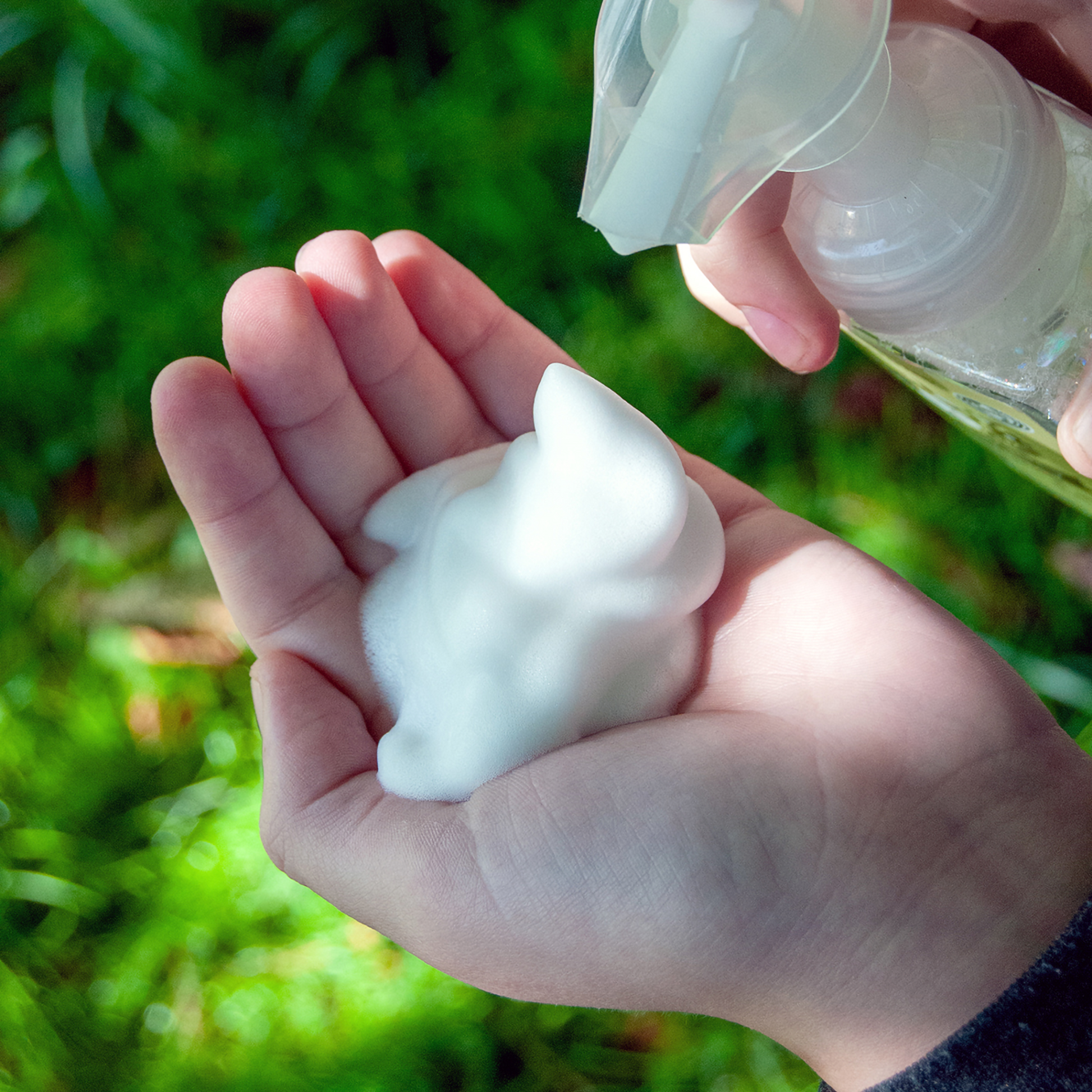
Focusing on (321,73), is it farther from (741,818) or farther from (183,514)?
(741,818)

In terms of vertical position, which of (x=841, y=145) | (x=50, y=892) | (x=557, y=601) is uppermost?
(x=841, y=145)

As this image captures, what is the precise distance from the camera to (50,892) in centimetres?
132

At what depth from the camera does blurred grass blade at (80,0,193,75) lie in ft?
5.03

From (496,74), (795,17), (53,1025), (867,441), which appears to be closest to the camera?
(795,17)

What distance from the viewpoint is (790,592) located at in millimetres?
928

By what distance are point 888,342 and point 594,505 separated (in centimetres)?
28

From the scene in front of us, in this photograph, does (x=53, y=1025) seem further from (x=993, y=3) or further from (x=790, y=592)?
(x=993, y=3)

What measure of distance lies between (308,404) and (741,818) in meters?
0.57

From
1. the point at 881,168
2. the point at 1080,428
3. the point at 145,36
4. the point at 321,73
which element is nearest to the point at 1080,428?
the point at 1080,428

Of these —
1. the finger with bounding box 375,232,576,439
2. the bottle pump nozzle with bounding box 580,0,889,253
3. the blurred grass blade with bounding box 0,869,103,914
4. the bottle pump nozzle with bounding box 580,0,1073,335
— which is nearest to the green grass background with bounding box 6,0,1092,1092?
the blurred grass blade with bounding box 0,869,103,914

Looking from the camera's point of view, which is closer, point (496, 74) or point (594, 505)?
point (594, 505)

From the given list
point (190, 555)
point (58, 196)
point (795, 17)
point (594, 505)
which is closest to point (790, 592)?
point (594, 505)

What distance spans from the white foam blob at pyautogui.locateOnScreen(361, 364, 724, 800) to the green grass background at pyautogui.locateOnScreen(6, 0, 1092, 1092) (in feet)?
1.64

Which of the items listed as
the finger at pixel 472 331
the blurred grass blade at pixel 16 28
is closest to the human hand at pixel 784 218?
the finger at pixel 472 331
